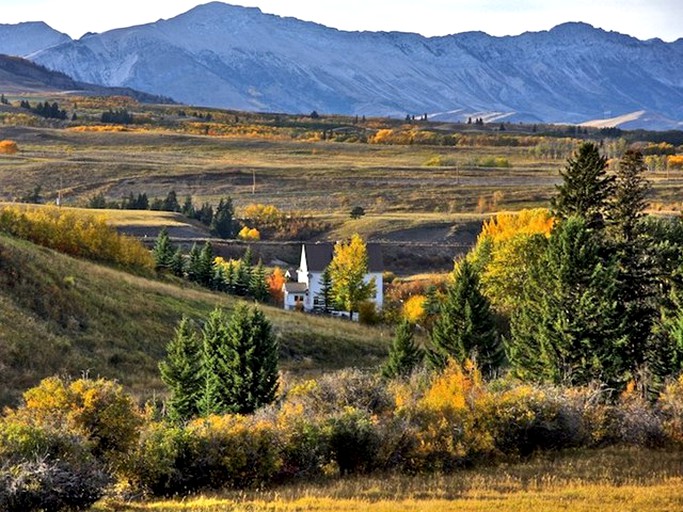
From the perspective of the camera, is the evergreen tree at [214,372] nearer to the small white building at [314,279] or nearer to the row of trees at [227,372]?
the row of trees at [227,372]

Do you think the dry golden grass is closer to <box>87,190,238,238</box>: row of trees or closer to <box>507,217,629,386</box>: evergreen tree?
<box>507,217,629,386</box>: evergreen tree

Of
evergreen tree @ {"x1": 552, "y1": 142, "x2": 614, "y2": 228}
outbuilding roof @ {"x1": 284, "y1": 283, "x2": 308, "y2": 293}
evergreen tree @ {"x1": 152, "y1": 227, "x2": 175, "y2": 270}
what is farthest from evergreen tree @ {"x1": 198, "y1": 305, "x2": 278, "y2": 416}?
outbuilding roof @ {"x1": 284, "y1": 283, "x2": 308, "y2": 293}

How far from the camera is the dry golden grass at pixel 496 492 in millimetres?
19938

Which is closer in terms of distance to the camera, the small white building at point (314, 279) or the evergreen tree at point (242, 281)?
the evergreen tree at point (242, 281)

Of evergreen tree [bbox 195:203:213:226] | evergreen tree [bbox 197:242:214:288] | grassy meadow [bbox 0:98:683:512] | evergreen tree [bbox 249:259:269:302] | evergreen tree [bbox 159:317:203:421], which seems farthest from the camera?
evergreen tree [bbox 195:203:213:226]

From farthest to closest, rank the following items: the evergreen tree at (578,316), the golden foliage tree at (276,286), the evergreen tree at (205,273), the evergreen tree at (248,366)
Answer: the golden foliage tree at (276,286), the evergreen tree at (205,273), the evergreen tree at (578,316), the evergreen tree at (248,366)

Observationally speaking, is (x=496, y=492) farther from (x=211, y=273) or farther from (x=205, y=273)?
(x=211, y=273)

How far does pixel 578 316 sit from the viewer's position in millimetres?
36219

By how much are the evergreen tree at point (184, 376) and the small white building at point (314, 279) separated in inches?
1827

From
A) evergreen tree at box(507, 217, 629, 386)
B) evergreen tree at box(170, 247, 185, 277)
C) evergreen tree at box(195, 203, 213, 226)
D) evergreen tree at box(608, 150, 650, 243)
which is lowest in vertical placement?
evergreen tree at box(170, 247, 185, 277)

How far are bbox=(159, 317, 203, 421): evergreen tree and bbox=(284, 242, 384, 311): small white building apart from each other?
46412 mm

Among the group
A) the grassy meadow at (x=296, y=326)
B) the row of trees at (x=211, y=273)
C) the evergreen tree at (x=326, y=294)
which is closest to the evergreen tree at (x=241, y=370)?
the grassy meadow at (x=296, y=326)

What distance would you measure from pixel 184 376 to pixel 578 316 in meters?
15.5

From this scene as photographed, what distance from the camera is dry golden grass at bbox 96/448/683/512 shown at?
65.4 ft
